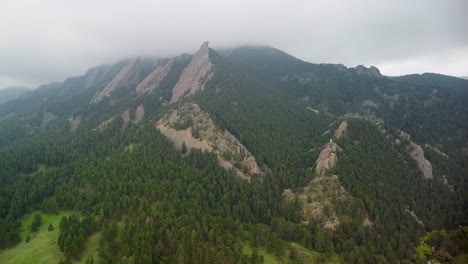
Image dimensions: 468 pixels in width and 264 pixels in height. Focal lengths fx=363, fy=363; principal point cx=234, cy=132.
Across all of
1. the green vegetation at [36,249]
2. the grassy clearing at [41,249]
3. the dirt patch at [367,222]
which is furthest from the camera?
the dirt patch at [367,222]

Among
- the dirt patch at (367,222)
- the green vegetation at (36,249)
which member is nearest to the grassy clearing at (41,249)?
the green vegetation at (36,249)

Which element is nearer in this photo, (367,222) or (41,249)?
(41,249)

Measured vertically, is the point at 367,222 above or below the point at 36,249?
above

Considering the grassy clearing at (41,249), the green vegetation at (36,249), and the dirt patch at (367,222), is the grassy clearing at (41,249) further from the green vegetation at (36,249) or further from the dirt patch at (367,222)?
the dirt patch at (367,222)

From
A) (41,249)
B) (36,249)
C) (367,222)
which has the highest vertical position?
(367,222)

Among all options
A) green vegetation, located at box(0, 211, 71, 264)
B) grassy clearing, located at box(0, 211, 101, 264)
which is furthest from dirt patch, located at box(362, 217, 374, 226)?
green vegetation, located at box(0, 211, 71, 264)

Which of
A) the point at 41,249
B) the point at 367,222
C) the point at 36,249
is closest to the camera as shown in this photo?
the point at 41,249

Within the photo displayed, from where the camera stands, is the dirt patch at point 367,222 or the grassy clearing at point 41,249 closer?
the grassy clearing at point 41,249

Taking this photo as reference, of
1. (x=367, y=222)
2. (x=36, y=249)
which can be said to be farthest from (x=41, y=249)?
(x=367, y=222)

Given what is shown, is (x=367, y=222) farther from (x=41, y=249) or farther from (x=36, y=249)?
(x=36, y=249)

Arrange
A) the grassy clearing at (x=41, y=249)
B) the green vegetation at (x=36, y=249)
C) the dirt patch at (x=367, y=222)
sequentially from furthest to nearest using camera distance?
the dirt patch at (x=367, y=222), the green vegetation at (x=36, y=249), the grassy clearing at (x=41, y=249)
